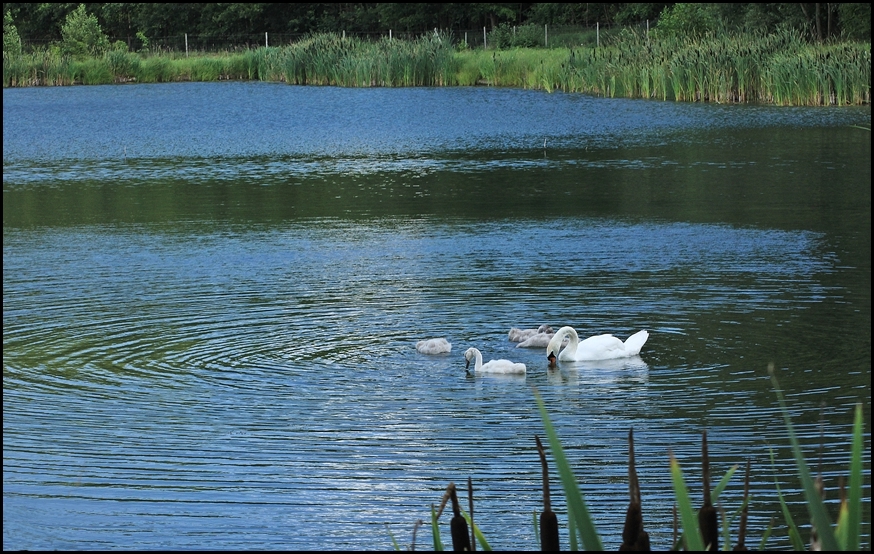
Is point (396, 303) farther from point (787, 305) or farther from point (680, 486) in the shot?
point (680, 486)

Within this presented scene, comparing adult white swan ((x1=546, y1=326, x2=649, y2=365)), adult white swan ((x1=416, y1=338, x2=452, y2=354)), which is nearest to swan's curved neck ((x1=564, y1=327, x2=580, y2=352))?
adult white swan ((x1=546, y1=326, x2=649, y2=365))

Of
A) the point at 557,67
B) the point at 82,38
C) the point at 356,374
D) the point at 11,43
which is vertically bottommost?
the point at 356,374

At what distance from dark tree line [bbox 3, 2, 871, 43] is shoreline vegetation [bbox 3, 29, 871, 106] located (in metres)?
8.11

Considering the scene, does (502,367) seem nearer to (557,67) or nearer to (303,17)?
(557,67)

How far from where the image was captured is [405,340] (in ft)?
28.1

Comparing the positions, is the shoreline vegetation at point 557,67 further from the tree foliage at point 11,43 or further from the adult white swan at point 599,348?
the adult white swan at point 599,348

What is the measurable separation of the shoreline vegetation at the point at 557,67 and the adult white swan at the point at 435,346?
22465mm

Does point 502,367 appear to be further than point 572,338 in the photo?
No

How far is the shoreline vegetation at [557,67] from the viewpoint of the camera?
28859 millimetres

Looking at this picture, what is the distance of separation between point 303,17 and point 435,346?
6274cm

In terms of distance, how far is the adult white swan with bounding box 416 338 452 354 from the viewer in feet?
26.3

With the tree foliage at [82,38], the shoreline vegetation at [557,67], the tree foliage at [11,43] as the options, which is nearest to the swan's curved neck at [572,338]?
the shoreline vegetation at [557,67]

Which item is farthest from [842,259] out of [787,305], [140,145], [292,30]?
[292,30]

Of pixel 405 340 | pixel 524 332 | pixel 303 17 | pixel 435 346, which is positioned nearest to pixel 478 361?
pixel 435 346
